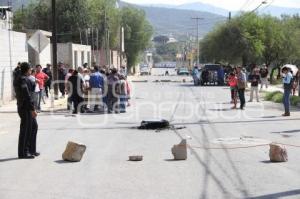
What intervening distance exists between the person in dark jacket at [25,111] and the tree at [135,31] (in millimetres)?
94822

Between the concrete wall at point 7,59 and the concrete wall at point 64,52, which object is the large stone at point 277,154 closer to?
the concrete wall at point 7,59

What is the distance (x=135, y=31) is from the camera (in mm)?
108688

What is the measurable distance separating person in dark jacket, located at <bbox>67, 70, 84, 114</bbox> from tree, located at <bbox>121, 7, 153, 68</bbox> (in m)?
83.8

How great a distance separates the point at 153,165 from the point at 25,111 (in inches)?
109

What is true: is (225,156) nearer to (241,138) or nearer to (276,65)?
(241,138)

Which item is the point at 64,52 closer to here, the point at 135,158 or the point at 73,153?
the point at 73,153

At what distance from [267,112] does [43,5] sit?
52.2 m

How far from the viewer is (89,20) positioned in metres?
73.9

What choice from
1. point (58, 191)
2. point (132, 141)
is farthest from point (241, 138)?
point (58, 191)

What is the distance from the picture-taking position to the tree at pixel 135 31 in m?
107

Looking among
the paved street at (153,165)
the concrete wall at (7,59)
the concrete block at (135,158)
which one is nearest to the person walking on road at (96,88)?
the paved street at (153,165)

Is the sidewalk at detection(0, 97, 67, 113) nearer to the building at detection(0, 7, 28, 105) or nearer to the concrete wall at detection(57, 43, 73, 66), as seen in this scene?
the building at detection(0, 7, 28, 105)

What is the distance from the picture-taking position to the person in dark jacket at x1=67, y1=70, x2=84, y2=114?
22641 mm

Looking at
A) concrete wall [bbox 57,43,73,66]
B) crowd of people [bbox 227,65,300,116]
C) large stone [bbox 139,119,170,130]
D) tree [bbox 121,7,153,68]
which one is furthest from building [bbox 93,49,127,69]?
large stone [bbox 139,119,170,130]
